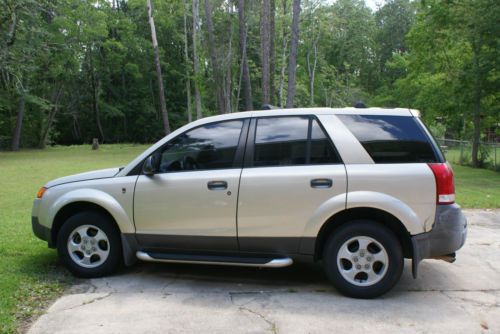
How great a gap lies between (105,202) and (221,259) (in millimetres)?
1413

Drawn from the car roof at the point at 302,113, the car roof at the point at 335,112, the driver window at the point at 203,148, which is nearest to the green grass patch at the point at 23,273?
the car roof at the point at 302,113

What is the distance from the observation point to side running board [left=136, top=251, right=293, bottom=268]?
4441 mm

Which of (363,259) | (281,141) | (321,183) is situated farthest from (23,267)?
(363,259)

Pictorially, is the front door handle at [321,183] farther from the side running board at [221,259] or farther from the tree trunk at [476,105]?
the tree trunk at [476,105]

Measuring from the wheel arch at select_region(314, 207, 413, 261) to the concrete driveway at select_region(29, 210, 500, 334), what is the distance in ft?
1.65

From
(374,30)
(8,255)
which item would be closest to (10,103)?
(8,255)

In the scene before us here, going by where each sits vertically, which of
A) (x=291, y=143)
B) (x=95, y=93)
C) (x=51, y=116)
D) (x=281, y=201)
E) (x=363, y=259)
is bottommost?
(x=363, y=259)

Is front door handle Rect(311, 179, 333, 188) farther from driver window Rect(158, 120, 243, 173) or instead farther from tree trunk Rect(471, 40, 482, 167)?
tree trunk Rect(471, 40, 482, 167)

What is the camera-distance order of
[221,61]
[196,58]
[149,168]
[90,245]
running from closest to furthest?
[149,168] < [90,245] < [221,61] < [196,58]

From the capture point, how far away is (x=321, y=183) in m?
4.35

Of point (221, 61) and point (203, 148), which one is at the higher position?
point (221, 61)

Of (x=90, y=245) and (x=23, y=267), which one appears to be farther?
(x=23, y=267)

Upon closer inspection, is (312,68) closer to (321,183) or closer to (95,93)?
(95,93)

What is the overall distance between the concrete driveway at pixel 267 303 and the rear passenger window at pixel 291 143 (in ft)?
4.33
